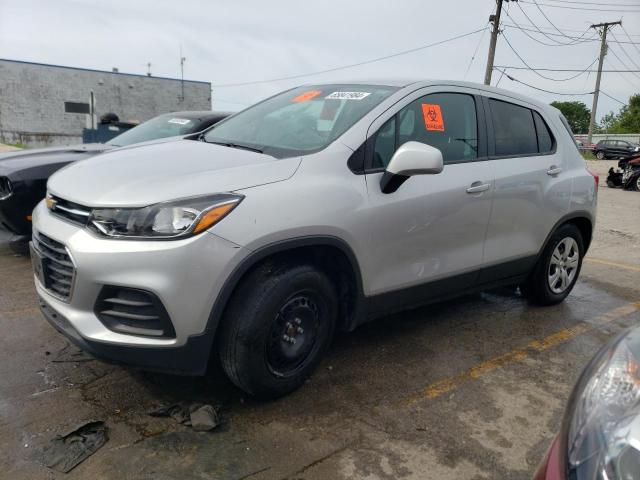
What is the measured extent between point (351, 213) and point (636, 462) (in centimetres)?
189

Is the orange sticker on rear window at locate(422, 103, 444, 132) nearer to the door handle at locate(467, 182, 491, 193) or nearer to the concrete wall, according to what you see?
the door handle at locate(467, 182, 491, 193)

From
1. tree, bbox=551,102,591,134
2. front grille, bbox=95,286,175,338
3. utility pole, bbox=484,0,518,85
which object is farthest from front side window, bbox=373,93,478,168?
tree, bbox=551,102,591,134

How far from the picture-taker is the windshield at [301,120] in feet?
10.2

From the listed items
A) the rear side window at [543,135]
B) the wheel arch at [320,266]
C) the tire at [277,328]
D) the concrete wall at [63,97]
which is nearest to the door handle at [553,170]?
the rear side window at [543,135]

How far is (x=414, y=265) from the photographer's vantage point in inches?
131

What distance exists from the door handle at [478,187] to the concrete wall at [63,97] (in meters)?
31.6

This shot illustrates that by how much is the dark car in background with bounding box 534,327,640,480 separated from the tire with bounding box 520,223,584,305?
2980 millimetres

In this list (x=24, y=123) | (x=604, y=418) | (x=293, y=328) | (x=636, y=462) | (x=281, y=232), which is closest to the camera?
(x=636, y=462)

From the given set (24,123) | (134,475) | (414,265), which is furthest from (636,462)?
(24,123)

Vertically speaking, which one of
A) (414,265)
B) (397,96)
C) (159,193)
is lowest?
(414,265)

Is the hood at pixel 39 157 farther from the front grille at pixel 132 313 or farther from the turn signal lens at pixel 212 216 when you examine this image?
the turn signal lens at pixel 212 216

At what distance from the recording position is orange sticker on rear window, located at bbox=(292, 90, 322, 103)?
3.64 meters

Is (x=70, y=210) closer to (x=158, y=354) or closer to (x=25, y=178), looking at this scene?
(x=158, y=354)

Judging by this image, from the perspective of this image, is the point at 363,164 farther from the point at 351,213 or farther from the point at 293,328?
the point at 293,328
